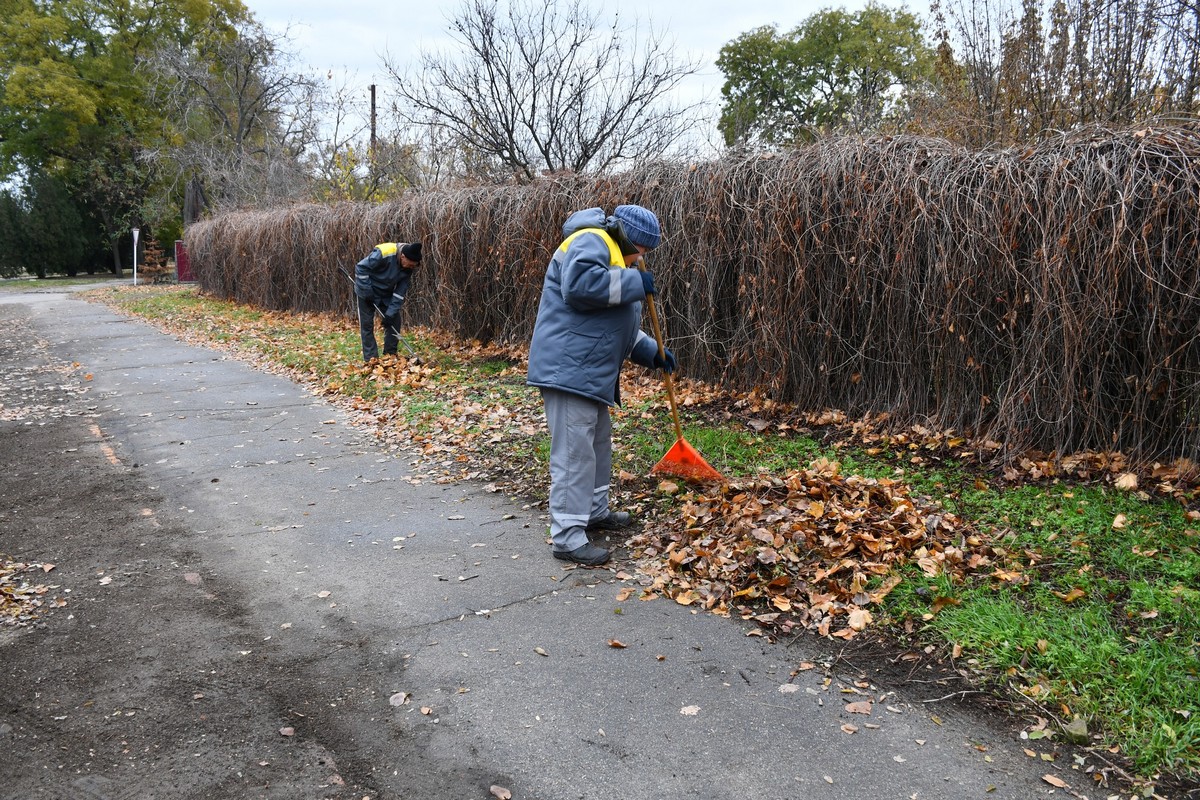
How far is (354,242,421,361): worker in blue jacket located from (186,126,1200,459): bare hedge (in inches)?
91.6

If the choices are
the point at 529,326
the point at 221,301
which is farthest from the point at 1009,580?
the point at 221,301

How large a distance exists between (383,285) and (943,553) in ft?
28.2

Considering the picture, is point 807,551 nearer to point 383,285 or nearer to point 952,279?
point 952,279

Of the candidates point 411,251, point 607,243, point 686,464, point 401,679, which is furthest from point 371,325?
point 401,679

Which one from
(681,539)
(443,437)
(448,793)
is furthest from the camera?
(443,437)

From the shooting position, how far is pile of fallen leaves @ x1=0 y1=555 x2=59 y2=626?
4.21 m

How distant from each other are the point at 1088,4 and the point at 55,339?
53.9 ft

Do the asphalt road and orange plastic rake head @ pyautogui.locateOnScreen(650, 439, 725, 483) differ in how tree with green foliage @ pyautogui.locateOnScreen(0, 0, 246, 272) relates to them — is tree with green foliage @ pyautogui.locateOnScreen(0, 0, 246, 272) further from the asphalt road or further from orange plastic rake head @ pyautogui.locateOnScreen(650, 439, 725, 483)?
orange plastic rake head @ pyautogui.locateOnScreen(650, 439, 725, 483)

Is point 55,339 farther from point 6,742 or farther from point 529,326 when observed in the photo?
point 6,742

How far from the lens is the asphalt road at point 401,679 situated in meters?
2.96

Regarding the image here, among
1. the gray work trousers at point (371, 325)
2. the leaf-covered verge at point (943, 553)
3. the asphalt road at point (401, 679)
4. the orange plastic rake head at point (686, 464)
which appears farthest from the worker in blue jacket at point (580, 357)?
the gray work trousers at point (371, 325)

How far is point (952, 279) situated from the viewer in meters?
6.26

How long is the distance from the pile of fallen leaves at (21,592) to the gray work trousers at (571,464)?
257 cm

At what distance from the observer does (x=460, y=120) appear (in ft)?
54.3
